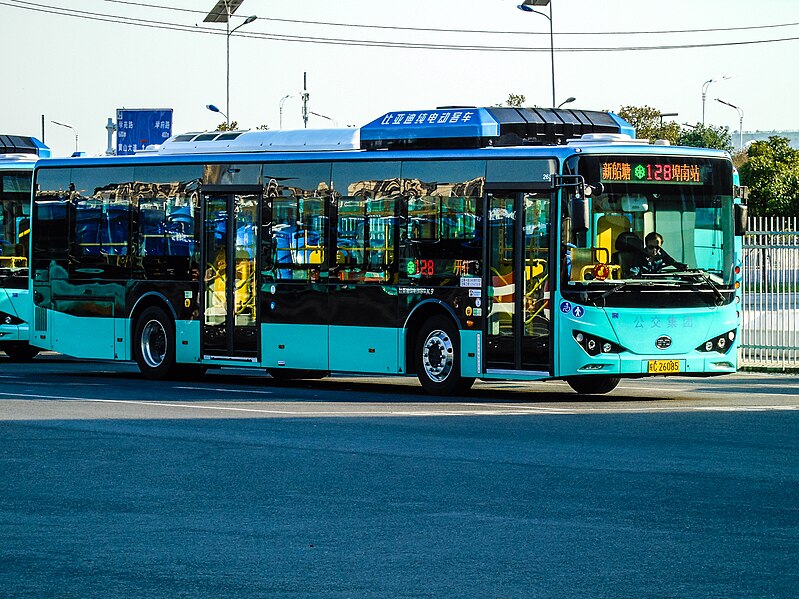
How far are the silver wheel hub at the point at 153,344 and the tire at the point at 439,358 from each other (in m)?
4.79

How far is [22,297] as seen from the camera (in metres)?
27.3

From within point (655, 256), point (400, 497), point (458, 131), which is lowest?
point (400, 497)

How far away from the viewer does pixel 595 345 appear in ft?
60.5

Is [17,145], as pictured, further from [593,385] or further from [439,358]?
[593,385]

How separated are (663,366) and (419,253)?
341 cm

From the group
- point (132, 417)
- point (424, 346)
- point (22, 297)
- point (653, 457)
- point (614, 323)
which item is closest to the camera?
point (653, 457)

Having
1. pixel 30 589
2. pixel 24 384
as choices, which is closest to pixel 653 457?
pixel 30 589

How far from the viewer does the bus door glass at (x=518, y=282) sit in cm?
1880

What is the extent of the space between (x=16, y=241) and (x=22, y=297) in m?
1.01

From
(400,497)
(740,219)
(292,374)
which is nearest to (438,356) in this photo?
(740,219)

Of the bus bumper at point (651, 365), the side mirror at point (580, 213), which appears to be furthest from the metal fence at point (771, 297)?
the side mirror at point (580, 213)

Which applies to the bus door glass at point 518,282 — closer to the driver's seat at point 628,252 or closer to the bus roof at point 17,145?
the driver's seat at point 628,252

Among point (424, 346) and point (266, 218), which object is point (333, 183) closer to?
point (266, 218)

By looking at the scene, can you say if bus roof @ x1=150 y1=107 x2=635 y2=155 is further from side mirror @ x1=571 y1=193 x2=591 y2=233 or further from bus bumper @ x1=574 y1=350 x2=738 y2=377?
bus bumper @ x1=574 y1=350 x2=738 y2=377
